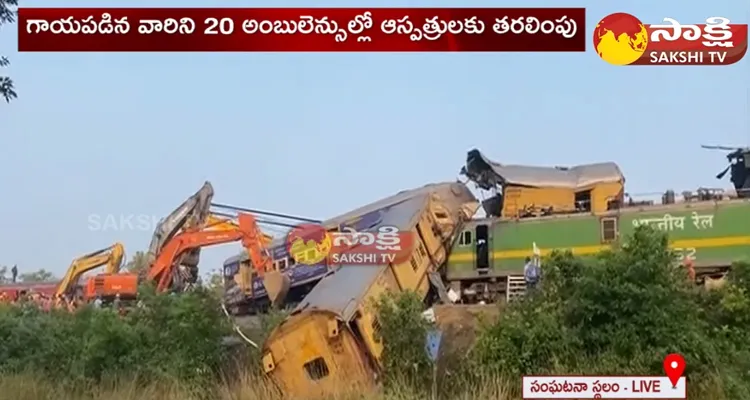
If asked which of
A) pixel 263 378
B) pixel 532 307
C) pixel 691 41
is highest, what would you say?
pixel 691 41

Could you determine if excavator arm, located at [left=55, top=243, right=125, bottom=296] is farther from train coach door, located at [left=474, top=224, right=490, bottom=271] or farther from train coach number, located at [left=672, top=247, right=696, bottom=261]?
train coach number, located at [left=672, top=247, right=696, bottom=261]

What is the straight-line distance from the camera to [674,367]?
607cm

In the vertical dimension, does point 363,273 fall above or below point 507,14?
below

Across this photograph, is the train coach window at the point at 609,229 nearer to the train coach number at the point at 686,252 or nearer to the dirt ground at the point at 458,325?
the train coach number at the point at 686,252

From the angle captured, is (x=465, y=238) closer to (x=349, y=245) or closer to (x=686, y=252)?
(x=349, y=245)

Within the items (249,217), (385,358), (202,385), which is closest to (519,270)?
(385,358)

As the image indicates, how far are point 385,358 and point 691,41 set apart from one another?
324cm

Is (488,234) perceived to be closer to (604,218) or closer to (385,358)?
(604,218)

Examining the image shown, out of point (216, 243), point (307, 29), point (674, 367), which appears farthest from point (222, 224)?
point (674, 367)

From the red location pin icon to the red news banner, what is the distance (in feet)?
7.56

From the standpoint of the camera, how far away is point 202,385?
22.0ft

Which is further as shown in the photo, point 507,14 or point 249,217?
point 249,217

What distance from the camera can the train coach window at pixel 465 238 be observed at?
25.6 ft

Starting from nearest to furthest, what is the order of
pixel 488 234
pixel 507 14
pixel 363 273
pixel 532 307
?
pixel 507 14
pixel 532 307
pixel 363 273
pixel 488 234
